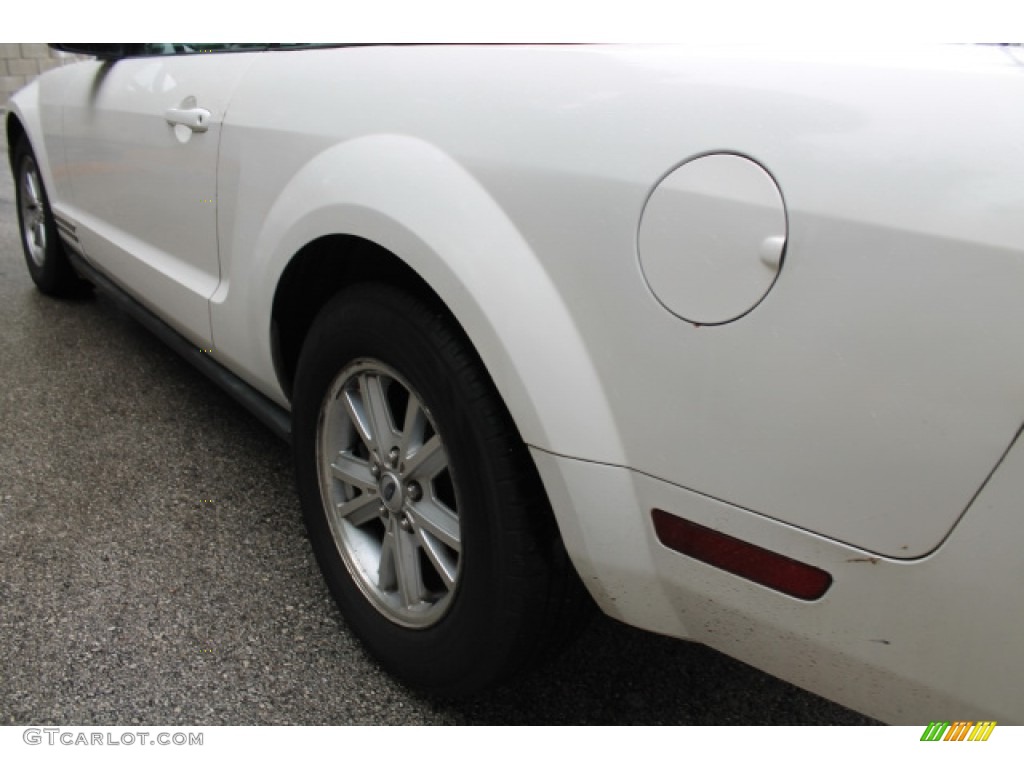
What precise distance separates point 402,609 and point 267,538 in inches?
29.8

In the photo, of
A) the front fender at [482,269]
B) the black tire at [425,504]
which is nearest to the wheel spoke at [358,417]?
the black tire at [425,504]

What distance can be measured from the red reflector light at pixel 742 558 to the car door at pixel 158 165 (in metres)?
1.49

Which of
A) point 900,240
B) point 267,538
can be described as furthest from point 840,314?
point 267,538

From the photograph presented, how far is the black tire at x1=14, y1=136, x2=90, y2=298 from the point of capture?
3920 millimetres

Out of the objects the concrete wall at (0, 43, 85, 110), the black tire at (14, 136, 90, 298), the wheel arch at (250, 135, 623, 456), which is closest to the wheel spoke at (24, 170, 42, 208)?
the black tire at (14, 136, 90, 298)

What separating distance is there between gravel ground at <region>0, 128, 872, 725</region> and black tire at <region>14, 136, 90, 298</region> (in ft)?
4.64

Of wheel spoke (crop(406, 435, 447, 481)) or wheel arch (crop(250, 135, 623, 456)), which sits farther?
wheel spoke (crop(406, 435, 447, 481))

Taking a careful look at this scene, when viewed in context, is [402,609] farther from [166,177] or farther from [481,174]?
[166,177]

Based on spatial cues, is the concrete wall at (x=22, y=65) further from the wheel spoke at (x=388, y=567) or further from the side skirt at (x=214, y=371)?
the wheel spoke at (x=388, y=567)

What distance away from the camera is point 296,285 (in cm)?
188

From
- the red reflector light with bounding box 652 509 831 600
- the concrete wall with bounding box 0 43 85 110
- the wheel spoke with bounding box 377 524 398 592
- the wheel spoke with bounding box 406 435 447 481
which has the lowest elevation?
the wheel spoke with bounding box 377 524 398 592

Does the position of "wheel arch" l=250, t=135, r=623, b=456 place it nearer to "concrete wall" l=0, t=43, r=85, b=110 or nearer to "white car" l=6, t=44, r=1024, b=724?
"white car" l=6, t=44, r=1024, b=724
